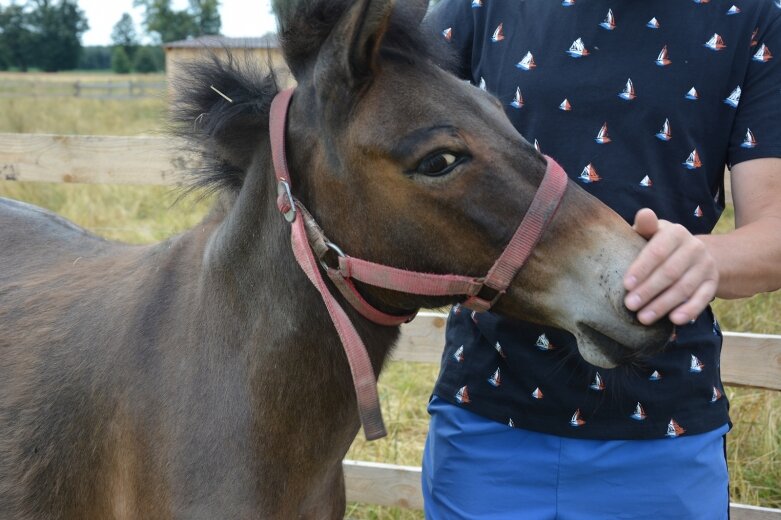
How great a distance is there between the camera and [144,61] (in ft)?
157

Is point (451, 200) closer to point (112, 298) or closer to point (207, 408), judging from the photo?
point (207, 408)

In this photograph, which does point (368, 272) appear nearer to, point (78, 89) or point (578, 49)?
point (578, 49)

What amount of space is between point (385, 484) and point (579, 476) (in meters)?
1.98

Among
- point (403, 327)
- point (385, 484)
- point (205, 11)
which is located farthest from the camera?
point (205, 11)

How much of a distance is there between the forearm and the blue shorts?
1.55 feet

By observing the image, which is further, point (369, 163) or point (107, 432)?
point (107, 432)

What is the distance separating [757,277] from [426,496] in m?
1.18

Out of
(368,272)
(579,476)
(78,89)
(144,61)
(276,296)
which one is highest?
(368,272)

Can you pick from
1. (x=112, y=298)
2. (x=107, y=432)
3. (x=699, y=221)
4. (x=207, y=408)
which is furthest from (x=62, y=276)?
(x=699, y=221)

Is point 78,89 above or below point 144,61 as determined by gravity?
above

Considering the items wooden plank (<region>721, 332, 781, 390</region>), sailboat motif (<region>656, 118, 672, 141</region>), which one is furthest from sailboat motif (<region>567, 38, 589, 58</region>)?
wooden plank (<region>721, 332, 781, 390</region>)

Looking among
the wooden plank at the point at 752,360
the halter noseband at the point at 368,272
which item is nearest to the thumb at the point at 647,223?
the halter noseband at the point at 368,272

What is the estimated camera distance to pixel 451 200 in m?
1.47

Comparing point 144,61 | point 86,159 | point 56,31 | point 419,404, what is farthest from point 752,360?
point 144,61
